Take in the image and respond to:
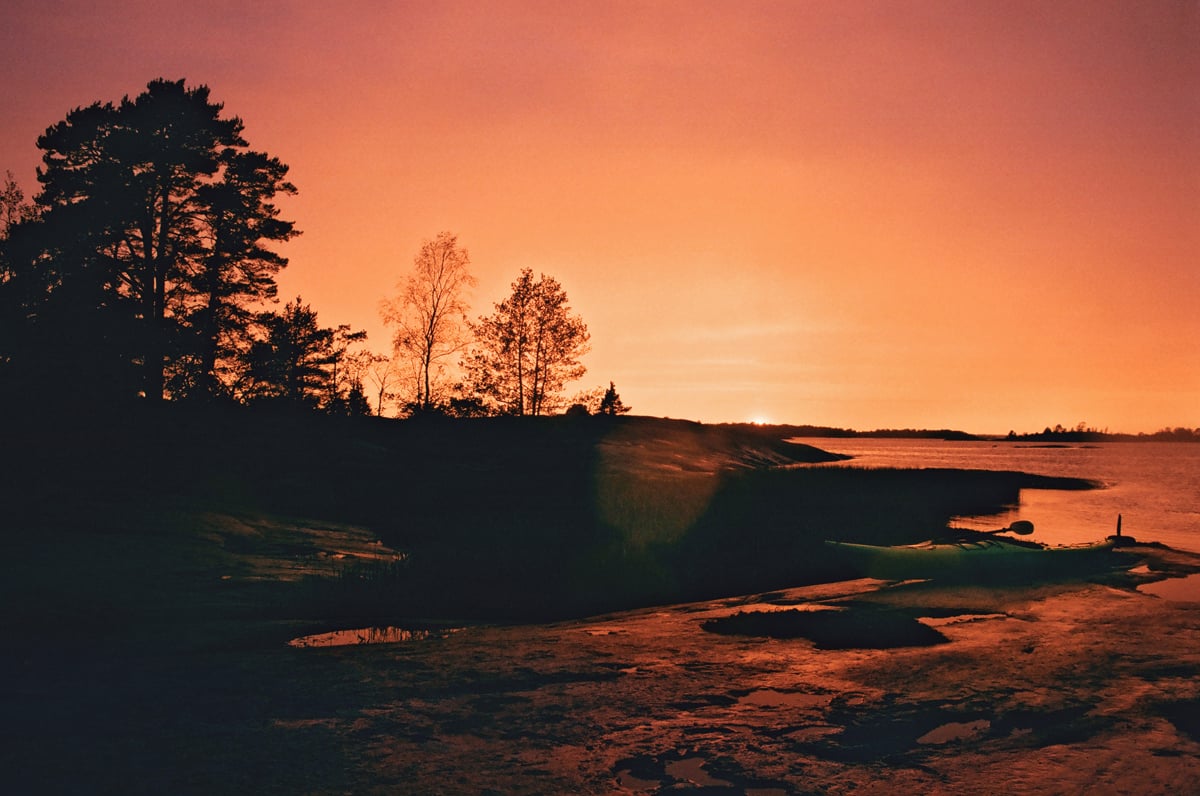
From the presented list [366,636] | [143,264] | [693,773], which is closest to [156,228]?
[143,264]

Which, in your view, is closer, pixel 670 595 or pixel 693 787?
pixel 693 787

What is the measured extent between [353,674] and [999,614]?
12419mm

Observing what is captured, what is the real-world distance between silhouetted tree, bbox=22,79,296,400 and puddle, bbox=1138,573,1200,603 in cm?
3560

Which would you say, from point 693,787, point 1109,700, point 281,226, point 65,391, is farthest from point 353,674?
point 281,226

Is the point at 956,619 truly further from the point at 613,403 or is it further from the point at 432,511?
the point at 613,403

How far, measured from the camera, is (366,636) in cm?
1466

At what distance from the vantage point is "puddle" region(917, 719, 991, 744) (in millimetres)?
8758

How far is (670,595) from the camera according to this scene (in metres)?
20.6

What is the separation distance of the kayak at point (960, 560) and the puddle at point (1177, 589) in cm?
233

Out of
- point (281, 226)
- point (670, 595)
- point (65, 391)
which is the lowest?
point (670, 595)

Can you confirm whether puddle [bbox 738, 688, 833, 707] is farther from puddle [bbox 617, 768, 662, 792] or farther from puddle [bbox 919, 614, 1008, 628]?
puddle [bbox 919, 614, 1008, 628]

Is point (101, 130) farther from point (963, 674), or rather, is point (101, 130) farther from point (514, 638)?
point (963, 674)

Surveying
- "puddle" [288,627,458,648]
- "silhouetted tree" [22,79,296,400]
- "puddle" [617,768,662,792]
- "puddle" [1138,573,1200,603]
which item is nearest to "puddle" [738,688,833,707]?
"puddle" [617,768,662,792]

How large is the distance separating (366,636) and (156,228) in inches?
1404
